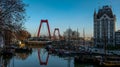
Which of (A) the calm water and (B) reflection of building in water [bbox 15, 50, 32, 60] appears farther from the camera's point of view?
(B) reflection of building in water [bbox 15, 50, 32, 60]

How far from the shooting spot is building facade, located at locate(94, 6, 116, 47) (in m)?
98.0

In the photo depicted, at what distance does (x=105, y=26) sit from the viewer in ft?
323

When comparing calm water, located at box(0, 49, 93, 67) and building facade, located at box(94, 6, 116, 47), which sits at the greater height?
building facade, located at box(94, 6, 116, 47)

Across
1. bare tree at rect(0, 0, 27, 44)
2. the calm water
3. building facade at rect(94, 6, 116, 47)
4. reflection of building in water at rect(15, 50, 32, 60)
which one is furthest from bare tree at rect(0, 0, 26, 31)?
building facade at rect(94, 6, 116, 47)

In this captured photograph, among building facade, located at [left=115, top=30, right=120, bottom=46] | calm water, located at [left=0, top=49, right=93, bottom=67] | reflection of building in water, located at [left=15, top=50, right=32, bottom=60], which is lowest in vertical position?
calm water, located at [left=0, top=49, right=93, bottom=67]

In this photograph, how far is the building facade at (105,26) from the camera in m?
98.0

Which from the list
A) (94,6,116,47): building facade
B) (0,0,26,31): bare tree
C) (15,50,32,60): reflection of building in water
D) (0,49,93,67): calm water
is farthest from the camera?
(94,6,116,47): building facade

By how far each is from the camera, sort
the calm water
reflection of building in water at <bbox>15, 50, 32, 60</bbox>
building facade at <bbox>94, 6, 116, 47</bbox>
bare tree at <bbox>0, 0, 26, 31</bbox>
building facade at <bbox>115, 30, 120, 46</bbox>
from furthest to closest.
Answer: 1. building facade at <bbox>94, 6, 116, 47</bbox>
2. building facade at <bbox>115, 30, 120, 46</bbox>
3. reflection of building in water at <bbox>15, 50, 32, 60</bbox>
4. the calm water
5. bare tree at <bbox>0, 0, 26, 31</bbox>

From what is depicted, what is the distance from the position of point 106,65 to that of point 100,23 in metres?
63.1

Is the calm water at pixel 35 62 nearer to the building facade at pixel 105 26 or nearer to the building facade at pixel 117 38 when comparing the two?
the building facade at pixel 105 26

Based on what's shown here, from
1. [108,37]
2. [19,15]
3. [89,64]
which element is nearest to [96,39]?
[108,37]

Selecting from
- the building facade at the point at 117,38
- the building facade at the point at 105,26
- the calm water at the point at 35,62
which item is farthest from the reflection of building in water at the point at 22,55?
the building facade at the point at 117,38

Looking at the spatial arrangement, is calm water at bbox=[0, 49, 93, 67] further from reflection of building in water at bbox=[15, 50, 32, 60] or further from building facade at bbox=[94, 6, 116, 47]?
building facade at bbox=[94, 6, 116, 47]

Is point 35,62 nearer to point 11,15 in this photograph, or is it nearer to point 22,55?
point 22,55
